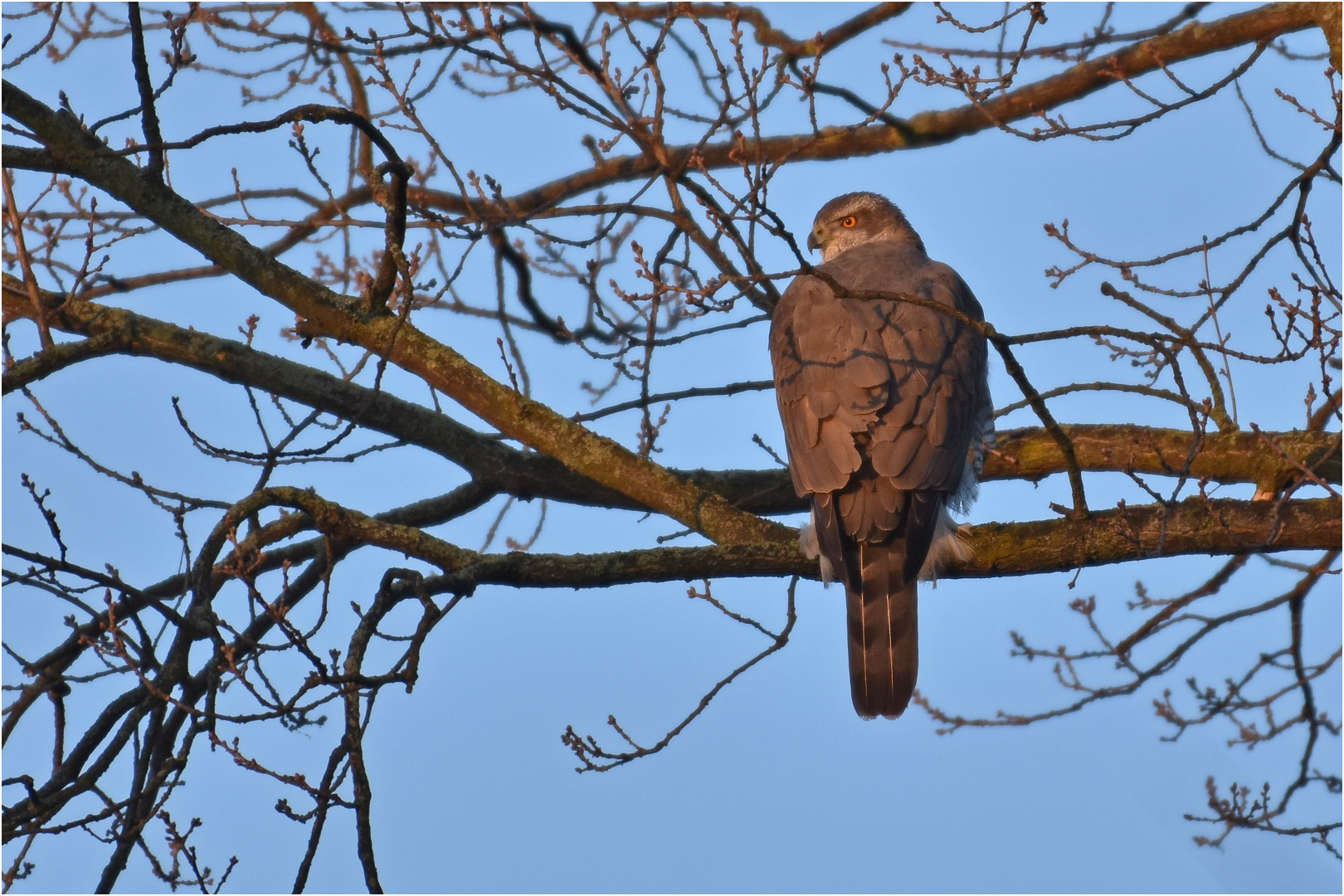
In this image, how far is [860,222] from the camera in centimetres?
627

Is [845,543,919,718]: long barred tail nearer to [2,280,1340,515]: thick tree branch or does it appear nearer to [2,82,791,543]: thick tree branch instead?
[2,82,791,543]: thick tree branch

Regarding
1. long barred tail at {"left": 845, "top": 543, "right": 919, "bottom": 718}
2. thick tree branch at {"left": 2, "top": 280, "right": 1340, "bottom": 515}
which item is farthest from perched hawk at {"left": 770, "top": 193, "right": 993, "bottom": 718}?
thick tree branch at {"left": 2, "top": 280, "right": 1340, "bottom": 515}

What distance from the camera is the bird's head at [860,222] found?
6.25 m

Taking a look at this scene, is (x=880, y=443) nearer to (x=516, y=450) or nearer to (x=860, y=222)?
(x=516, y=450)

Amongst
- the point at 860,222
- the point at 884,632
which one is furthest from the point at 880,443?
the point at 860,222

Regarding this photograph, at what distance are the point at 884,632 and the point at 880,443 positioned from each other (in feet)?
2.05

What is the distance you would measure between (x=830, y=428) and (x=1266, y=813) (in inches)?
119

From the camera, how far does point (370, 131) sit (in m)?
4.43

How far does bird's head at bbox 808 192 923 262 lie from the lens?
246 inches

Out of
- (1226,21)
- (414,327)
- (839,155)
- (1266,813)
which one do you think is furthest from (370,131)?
(1266,813)

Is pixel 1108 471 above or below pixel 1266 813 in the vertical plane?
above

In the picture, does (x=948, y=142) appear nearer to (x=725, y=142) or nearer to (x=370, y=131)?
(x=725, y=142)

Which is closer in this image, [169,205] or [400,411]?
[169,205]

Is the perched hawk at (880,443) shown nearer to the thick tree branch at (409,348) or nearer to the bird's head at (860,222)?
the thick tree branch at (409,348)
